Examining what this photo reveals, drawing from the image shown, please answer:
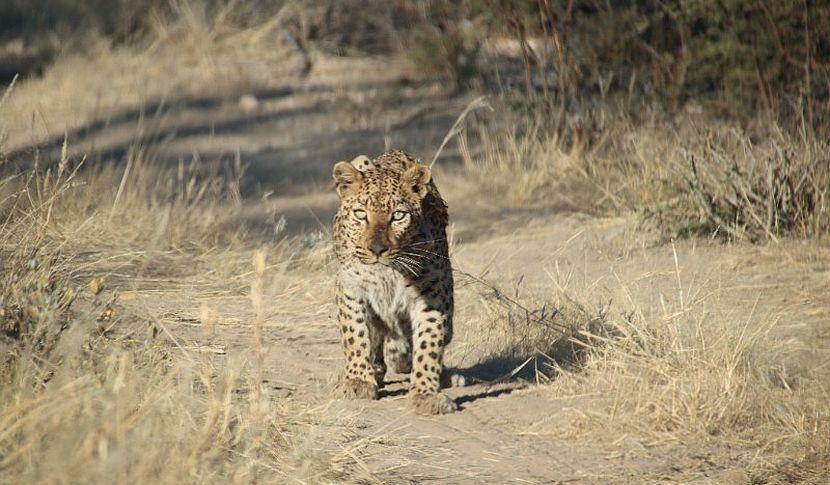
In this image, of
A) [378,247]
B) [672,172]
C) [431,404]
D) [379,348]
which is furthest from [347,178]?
[672,172]

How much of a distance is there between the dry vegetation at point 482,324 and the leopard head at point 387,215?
0.45 meters

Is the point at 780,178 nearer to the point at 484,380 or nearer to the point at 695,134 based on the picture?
the point at 695,134

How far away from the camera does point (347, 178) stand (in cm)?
591

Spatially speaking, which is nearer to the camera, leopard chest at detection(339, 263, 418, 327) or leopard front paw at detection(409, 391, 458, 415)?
leopard front paw at detection(409, 391, 458, 415)

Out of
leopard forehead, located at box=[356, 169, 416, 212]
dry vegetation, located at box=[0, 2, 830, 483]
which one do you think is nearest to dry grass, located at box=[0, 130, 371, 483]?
dry vegetation, located at box=[0, 2, 830, 483]

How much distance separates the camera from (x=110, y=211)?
8555mm

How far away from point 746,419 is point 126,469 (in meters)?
2.89

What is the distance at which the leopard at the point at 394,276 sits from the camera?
5.72 metres

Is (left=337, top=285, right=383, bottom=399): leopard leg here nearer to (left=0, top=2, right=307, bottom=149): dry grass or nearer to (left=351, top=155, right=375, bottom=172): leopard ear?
(left=351, top=155, right=375, bottom=172): leopard ear

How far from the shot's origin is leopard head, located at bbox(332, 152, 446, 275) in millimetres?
5648

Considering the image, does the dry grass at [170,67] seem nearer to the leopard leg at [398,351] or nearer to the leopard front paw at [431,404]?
the leopard leg at [398,351]

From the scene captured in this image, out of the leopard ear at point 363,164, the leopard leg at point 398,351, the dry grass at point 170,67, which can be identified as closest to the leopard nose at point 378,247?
the leopard ear at point 363,164

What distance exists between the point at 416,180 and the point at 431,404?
1105 mm

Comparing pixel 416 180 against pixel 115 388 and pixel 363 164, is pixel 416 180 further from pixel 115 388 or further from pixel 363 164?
pixel 115 388
